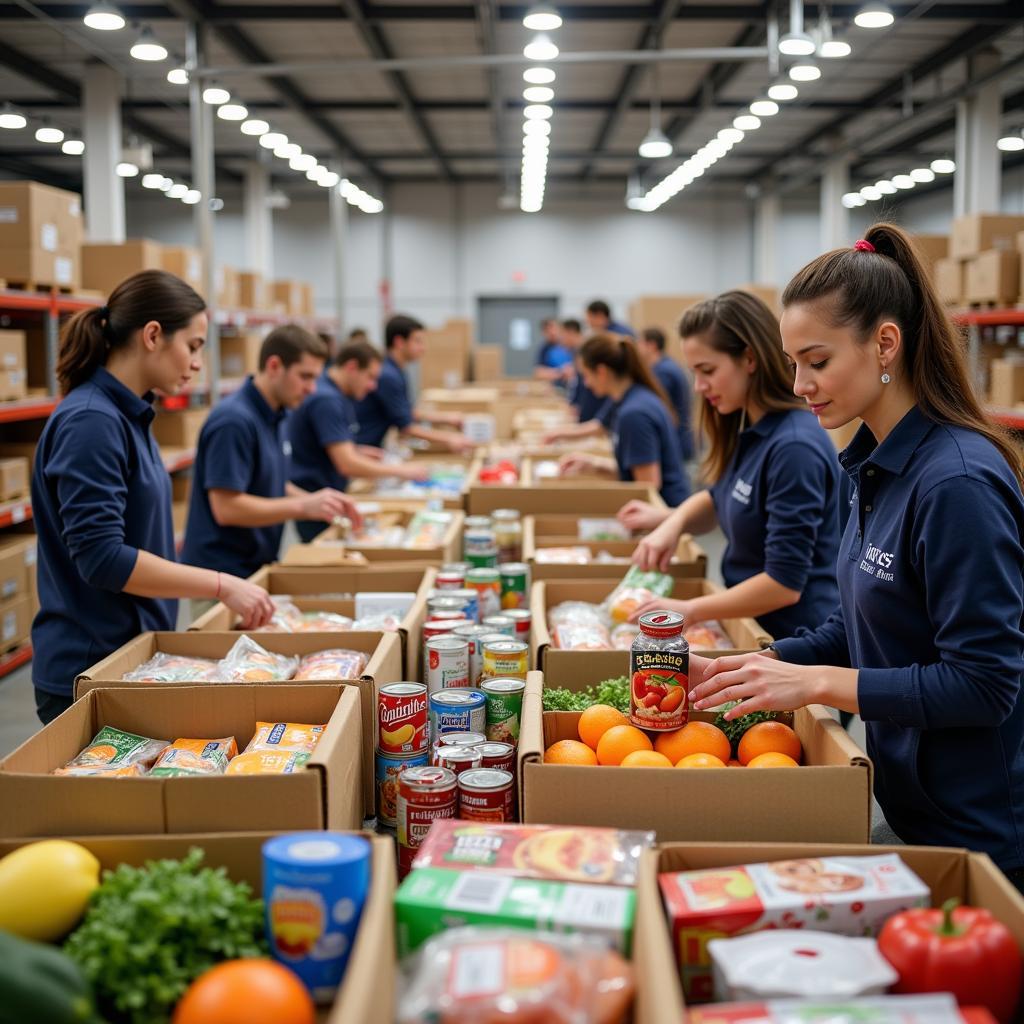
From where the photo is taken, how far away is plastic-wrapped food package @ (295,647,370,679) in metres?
2.25

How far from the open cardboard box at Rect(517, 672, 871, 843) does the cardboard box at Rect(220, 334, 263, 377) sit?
10.2m

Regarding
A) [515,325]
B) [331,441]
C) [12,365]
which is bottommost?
[331,441]

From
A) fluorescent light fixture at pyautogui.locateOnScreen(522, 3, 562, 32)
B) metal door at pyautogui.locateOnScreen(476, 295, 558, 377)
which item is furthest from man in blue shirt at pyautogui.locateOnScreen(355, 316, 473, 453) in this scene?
metal door at pyautogui.locateOnScreen(476, 295, 558, 377)

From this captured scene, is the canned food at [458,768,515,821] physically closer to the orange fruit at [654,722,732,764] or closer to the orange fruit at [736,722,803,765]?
the orange fruit at [654,722,732,764]

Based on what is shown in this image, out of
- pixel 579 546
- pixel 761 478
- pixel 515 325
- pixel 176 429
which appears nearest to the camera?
pixel 761 478

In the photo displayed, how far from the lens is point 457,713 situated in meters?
1.89

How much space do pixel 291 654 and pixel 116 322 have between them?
94 centimetres

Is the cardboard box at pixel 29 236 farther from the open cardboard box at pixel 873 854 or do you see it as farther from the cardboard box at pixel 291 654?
the open cardboard box at pixel 873 854

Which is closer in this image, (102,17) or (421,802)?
(421,802)

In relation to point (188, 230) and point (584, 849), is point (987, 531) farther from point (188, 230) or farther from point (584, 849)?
point (188, 230)

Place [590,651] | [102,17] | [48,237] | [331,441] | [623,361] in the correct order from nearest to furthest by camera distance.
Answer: [590,651]
[623,361]
[331,441]
[48,237]
[102,17]

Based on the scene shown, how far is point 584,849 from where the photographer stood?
1.43 meters

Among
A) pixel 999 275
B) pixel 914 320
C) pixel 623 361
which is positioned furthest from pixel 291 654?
pixel 999 275

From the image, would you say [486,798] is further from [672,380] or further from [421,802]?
[672,380]
